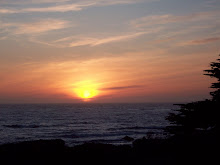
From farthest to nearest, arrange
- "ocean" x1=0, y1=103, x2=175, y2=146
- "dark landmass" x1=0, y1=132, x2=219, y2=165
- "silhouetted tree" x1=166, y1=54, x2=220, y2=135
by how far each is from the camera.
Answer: "ocean" x1=0, y1=103, x2=175, y2=146 → "silhouetted tree" x1=166, y1=54, x2=220, y2=135 → "dark landmass" x1=0, y1=132, x2=219, y2=165

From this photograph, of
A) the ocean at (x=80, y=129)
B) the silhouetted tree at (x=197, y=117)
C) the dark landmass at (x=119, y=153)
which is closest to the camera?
Answer: the dark landmass at (x=119, y=153)

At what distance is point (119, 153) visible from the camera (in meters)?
17.5

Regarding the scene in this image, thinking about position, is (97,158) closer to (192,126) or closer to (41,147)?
(41,147)

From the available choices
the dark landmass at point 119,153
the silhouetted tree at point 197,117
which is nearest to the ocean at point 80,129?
the silhouetted tree at point 197,117

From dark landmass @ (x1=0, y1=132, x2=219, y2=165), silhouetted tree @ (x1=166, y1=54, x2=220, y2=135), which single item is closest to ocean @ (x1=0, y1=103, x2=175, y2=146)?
silhouetted tree @ (x1=166, y1=54, x2=220, y2=135)

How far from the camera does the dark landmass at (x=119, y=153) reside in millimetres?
15180

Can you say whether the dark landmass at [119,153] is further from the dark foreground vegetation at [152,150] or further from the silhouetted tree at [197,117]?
the silhouetted tree at [197,117]

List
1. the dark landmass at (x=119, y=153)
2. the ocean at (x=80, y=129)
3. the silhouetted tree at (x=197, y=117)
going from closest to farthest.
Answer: the dark landmass at (x=119, y=153)
the silhouetted tree at (x=197, y=117)
the ocean at (x=80, y=129)

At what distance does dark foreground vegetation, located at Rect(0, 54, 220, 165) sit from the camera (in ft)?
50.3

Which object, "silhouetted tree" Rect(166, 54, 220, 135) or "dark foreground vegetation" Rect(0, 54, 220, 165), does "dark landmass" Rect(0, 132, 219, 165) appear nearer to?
"dark foreground vegetation" Rect(0, 54, 220, 165)

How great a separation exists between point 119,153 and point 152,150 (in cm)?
210

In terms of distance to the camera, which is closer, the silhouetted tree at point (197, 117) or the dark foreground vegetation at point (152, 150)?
the dark foreground vegetation at point (152, 150)

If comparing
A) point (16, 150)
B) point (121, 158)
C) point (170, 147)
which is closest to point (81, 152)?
point (121, 158)

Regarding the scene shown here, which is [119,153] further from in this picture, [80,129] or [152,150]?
[80,129]
